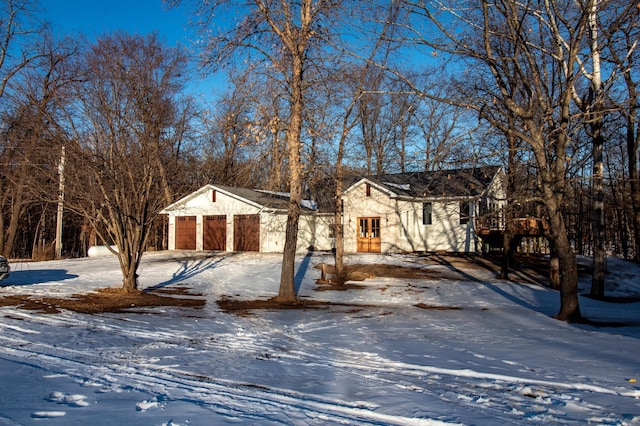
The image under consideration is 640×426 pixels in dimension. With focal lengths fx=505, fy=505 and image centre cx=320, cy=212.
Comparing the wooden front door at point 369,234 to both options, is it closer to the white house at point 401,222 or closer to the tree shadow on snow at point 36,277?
the white house at point 401,222

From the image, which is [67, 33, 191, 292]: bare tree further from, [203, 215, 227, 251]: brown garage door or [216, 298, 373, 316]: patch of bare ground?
[203, 215, 227, 251]: brown garage door

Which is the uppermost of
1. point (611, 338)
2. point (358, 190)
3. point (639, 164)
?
point (639, 164)

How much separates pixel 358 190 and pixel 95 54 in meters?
17.6

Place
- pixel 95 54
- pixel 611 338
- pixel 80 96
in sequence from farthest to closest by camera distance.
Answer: pixel 95 54
pixel 80 96
pixel 611 338

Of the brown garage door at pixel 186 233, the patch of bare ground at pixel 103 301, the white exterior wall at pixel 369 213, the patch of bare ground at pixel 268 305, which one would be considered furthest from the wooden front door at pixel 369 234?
the patch of bare ground at pixel 103 301

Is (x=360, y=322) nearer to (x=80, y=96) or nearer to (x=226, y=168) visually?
(x=80, y=96)

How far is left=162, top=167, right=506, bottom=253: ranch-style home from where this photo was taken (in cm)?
2836

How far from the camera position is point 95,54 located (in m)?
15.4

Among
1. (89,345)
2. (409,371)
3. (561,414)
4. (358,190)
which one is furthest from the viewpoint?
(358,190)

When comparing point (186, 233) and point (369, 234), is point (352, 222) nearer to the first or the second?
point (369, 234)

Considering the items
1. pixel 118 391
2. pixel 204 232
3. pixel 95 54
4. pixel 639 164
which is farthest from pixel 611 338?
pixel 639 164

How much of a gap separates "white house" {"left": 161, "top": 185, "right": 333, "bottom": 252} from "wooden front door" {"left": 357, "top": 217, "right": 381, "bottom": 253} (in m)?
2.00

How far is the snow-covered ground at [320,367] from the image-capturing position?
15.3 feet

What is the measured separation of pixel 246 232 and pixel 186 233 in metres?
4.91
